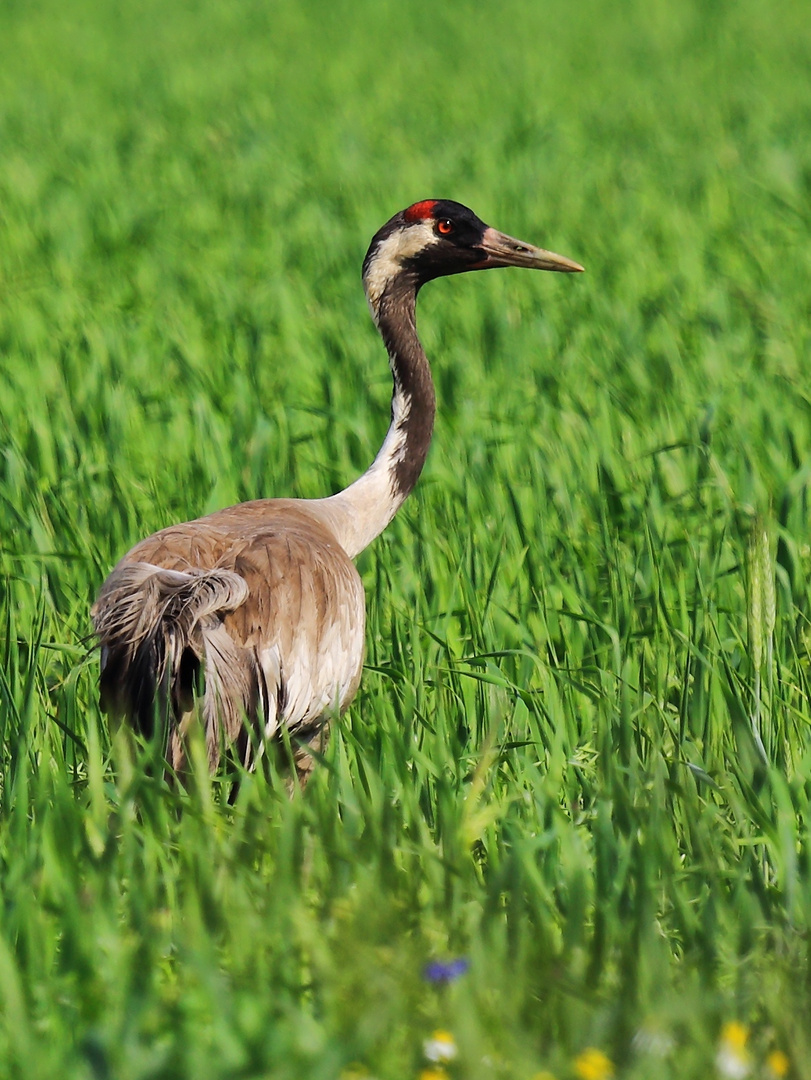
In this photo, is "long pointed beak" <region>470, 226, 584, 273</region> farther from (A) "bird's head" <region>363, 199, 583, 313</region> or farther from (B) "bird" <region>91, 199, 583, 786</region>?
(B) "bird" <region>91, 199, 583, 786</region>

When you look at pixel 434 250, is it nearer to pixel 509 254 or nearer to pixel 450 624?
pixel 509 254

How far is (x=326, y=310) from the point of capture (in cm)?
754

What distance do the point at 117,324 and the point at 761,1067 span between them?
236 inches

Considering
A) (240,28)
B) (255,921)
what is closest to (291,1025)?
(255,921)

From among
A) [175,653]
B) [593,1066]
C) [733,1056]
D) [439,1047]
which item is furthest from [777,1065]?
[175,653]

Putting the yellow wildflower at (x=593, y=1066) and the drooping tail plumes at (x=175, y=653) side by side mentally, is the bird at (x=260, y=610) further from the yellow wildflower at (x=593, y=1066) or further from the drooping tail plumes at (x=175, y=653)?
the yellow wildflower at (x=593, y=1066)

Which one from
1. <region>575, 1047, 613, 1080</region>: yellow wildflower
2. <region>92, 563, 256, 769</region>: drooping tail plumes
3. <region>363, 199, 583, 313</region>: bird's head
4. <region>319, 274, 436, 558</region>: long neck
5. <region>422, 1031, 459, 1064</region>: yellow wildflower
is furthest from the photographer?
<region>363, 199, 583, 313</region>: bird's head

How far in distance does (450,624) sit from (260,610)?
0.96m

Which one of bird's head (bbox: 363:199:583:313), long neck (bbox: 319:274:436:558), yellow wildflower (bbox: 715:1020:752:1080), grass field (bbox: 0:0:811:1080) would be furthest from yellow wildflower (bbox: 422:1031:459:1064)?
bird's head (bbox: 363:199:583:313)

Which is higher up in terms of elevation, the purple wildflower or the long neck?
the long neck

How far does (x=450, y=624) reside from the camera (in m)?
4.29

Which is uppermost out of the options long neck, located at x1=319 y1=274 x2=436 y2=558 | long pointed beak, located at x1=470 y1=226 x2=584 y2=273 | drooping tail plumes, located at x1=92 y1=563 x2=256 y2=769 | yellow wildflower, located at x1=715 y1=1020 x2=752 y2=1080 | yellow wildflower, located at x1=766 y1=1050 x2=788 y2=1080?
long pointed beak, located at x1=470 y1=226 x2=584 y2=273

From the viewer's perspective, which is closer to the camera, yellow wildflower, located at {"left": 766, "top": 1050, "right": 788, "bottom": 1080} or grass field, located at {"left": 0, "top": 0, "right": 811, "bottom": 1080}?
yellow wildflower, located at {"left": 766, "top": 1050, "right": 788, "bottom": 1080}

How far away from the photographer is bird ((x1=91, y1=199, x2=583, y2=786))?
3.23 m
